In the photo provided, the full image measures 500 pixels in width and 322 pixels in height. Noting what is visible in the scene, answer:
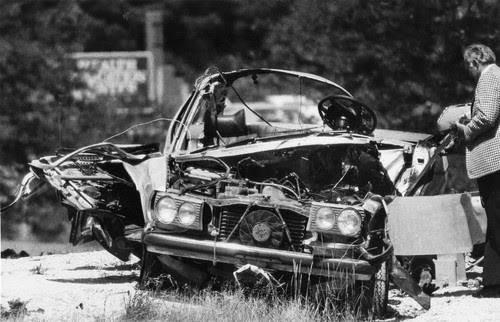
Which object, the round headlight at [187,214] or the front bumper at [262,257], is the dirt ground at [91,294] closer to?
the front bumper at [262,257]

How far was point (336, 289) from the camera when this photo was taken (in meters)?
9.12

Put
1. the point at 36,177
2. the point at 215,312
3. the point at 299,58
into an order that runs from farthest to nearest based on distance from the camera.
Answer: the point at 299,58 → the point at 36,177 → the point at 215,312

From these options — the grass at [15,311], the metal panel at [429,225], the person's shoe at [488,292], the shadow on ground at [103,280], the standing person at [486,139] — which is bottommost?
the shadow on ground at [103,280]

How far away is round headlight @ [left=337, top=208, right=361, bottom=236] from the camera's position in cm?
914

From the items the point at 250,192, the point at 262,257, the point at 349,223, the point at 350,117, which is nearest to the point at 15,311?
the point at 262,257

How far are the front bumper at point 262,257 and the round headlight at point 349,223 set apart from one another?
214 mm

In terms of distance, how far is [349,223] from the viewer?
9.16 metres

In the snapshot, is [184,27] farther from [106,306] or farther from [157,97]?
[106,306]

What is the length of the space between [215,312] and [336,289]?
0.99m

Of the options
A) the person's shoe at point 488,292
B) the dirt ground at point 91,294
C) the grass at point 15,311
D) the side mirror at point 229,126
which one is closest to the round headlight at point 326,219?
the dirt ground at point 91,294

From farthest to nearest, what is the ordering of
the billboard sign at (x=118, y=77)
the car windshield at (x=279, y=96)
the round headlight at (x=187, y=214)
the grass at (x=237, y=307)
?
the billboard sign at (x=118, y=77)
the car windshield at (x=279, y=96)
the round headlight at (x=187, y=214)
the grass at (x=237, y=307)

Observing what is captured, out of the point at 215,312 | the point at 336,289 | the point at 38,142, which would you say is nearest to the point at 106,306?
the point at 215,312

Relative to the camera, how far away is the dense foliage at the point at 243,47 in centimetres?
1795

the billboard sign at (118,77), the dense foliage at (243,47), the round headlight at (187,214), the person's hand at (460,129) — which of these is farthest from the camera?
the billboard sign at (118,77)
